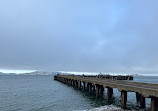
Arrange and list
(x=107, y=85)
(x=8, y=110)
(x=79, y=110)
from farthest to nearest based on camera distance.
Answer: (x=107, y=85) → (x=8, y=110) → (x=79, y=110)

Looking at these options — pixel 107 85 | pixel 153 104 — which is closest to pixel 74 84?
pixel 107 85

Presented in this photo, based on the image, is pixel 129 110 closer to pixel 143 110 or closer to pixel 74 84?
pixel 143 110

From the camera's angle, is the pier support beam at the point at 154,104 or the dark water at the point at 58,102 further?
the dark water at the point at 58,102

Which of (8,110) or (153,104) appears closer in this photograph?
(153,104)

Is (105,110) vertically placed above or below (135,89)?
below

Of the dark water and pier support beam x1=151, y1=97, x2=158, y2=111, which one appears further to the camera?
the dark water

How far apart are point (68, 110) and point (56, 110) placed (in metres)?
1.32

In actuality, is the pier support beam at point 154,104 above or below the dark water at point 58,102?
above

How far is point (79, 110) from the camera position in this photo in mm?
16016

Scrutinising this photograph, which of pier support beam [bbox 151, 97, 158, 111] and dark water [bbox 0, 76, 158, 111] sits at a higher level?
pier support beam [bbox 151, 97, 158, 111]

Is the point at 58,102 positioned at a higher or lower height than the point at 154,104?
lower

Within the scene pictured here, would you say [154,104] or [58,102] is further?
[58,102]

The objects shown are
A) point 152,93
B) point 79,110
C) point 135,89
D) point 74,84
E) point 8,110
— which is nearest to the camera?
point 152,93

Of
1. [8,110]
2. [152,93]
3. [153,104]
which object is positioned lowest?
[8,110]
